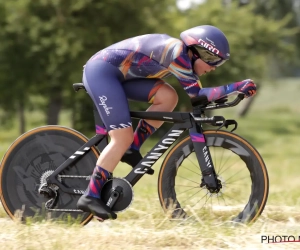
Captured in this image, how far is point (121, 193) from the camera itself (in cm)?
506

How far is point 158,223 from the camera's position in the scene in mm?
5000

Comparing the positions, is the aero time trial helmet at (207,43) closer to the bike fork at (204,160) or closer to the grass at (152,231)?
the bike fork at (204,160)

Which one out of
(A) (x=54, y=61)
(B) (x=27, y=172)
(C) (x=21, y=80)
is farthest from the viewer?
(C) (x=21, y=80)

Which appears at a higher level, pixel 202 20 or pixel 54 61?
pixel 202 20

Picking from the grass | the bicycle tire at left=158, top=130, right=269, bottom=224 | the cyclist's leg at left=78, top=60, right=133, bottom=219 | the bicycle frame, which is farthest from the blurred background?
the cyclist's leg at left=78, top=60, right=133, bottom=219

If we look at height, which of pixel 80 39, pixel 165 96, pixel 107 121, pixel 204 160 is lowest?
pixel 204 160

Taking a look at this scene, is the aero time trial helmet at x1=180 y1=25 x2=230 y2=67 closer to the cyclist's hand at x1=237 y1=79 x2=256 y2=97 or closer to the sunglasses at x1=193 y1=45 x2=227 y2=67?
the sunglasses at x1=193 y1=45 x2=227 y2=67

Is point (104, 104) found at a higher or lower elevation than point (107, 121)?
higher

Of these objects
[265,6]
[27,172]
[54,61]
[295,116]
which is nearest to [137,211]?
[27,172]

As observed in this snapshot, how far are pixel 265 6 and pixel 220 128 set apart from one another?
36.3 m

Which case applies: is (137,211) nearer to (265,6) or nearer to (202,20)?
(202,20)

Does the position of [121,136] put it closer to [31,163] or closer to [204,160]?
[204,160]

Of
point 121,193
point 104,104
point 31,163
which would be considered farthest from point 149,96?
point 31,163

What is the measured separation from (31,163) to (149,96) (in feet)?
3.95
